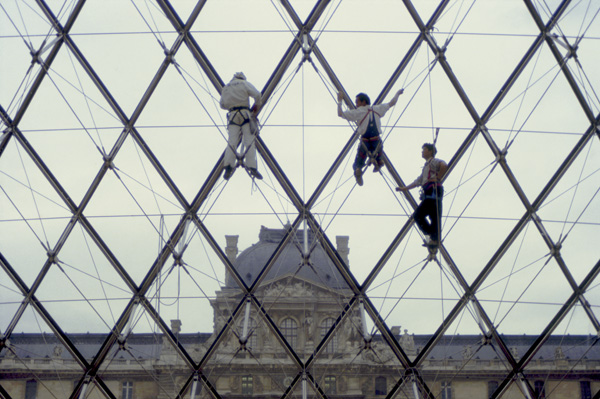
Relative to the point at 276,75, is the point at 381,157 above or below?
below

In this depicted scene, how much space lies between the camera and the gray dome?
11383 millimetres

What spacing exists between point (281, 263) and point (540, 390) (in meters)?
3.78

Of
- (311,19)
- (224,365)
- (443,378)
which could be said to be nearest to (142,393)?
(224,365)

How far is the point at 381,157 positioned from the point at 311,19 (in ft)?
6.45

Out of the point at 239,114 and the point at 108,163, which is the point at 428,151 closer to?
the point at 239,114

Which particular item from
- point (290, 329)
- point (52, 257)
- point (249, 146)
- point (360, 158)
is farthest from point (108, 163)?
point (290, 329)

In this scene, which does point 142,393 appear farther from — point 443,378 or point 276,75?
point 276,75

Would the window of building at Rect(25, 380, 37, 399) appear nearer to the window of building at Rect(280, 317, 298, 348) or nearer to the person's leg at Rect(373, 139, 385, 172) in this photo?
the window of building at Rect(280, 317, 298, 348)

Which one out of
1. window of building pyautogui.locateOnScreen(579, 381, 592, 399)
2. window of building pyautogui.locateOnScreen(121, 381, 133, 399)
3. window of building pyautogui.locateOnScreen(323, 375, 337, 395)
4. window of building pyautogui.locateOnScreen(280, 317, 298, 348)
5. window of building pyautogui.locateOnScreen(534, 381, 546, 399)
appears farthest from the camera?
window of building pyautogui.locateOnScreen(323, 375, 337, 395)

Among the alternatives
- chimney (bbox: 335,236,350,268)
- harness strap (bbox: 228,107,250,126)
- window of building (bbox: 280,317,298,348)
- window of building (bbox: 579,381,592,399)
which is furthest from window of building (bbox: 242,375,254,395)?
harness strap (bbox: 228,107,250,126)

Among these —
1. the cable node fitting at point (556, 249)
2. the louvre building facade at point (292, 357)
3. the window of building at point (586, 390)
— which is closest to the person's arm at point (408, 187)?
the louvre building facade at point (292, 357)

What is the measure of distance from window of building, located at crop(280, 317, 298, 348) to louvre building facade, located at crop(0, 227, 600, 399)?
3 cm

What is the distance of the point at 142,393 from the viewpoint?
14.1 metres

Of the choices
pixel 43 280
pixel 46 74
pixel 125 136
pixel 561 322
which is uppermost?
pixel 46 74
